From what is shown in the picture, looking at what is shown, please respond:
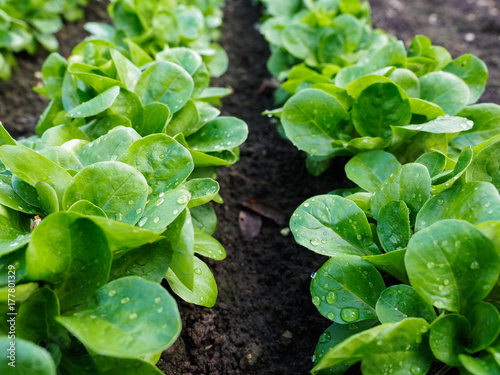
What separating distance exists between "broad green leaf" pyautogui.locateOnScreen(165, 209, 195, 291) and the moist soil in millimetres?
407

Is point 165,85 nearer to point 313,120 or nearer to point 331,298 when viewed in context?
point 313,120

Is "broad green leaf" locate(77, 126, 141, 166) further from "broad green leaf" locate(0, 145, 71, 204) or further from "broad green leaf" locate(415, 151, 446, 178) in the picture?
"broad green leaf" locate(415, 151, 446, 178)


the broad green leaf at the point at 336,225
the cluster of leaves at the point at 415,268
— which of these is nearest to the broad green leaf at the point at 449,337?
the cluster of leaves at the point at 415,268

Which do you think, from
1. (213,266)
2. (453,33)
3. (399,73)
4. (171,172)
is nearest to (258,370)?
(213,266)

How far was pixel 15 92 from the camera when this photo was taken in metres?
3.46

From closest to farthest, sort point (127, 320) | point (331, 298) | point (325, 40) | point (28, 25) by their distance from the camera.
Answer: point (127, 320), point (331, 298), point (325, 40), point (28, 25)

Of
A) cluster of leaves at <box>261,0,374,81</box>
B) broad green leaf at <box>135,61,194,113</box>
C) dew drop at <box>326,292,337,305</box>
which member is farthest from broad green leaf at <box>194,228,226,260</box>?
cluster of leaves at <box>261,0,374,81</box>

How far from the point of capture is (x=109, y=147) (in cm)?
142

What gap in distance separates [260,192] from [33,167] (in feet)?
4.49

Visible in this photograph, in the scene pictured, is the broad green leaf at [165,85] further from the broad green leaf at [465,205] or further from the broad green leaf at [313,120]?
the broad green leaf at [465,205]

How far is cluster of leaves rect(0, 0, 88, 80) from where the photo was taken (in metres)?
3.30

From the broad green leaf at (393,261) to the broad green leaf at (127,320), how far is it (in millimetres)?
624

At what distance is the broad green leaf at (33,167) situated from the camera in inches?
47.9

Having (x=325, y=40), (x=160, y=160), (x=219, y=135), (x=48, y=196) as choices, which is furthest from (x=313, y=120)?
(x=48, y=196)
